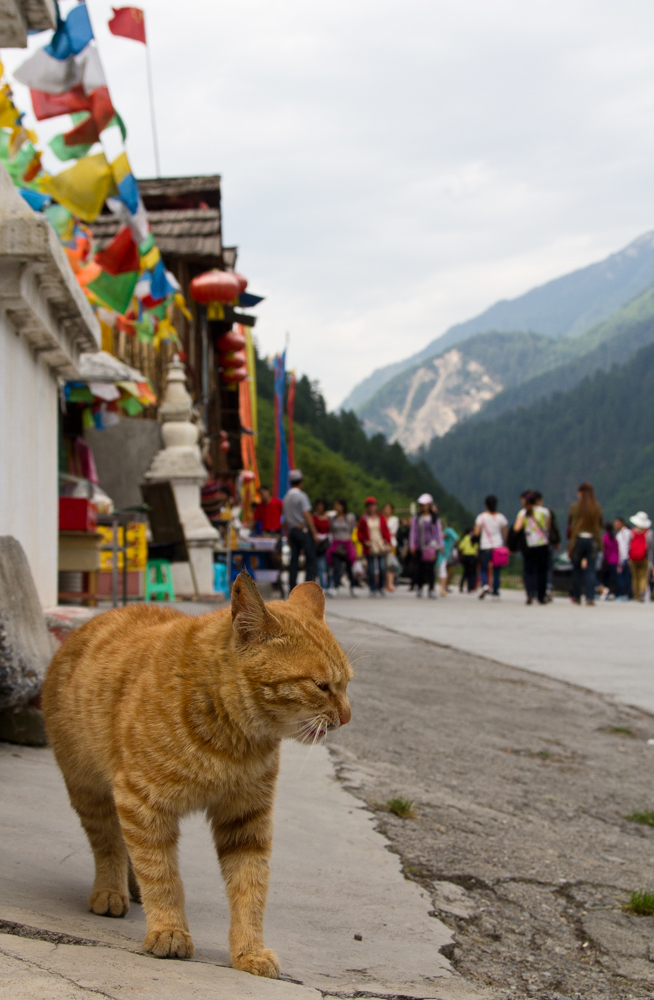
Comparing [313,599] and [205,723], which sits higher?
[313,599]

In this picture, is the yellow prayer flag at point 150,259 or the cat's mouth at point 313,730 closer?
the cat's mouth at point 313,730

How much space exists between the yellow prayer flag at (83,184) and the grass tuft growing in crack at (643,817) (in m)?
6.20

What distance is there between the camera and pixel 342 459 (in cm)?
8469

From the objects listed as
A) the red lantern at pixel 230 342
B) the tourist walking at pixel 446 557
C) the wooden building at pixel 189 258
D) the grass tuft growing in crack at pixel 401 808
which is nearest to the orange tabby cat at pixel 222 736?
the grass tuft growing in crack at pixel 401 808

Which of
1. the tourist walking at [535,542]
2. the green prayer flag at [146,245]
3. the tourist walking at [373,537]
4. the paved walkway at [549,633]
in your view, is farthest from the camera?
the tourist walking at [373,537]

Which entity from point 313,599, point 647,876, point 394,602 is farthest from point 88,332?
point 394,602

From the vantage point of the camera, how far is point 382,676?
7.45m

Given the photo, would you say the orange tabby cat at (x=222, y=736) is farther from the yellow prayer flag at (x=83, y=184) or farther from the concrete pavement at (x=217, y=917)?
the yellow prayer flag at (x=83, y=184)

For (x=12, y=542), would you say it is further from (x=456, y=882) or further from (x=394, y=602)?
(x=394, y=602)

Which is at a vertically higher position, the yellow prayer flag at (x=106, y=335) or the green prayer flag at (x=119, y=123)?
the green prayer flag at (x=119, y=123)

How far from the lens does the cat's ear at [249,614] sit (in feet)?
7.42

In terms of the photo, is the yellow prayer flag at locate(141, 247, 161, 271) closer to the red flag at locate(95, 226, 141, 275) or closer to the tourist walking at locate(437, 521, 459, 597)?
the red flag at locate(95, 226, 141, 275)

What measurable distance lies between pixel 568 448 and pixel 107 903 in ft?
575

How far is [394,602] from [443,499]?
226ft
